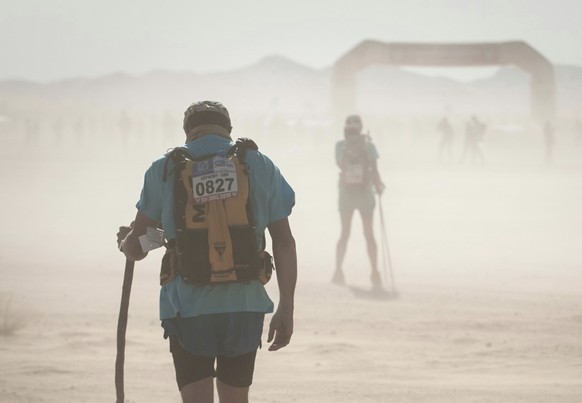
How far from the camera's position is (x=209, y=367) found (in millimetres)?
3906

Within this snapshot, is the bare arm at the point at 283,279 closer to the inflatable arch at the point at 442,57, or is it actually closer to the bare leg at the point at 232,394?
the bare leg at the point at 232,394

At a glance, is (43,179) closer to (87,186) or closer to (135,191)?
(87,186)

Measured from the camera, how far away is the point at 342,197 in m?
11.7

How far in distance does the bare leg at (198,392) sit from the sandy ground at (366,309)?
9.23 ft

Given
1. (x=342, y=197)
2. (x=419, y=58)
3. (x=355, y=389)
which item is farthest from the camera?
(x=419, y=58)

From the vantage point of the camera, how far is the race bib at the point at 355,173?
37.3ft

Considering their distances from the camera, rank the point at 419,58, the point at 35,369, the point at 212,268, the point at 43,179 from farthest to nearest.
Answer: the point at 419,58, the point at 43,179, the point at 35,369, the point at 212,268

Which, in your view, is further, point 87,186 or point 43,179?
point 43,179

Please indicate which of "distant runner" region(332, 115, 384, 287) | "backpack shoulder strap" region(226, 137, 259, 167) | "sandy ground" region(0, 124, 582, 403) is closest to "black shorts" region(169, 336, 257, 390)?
"backpack shoulder strap" region(226, 137, 259, 167)

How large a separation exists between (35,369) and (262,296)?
12.7 feet

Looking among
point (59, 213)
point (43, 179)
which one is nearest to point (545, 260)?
point (59, 213)

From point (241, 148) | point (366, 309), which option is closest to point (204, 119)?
point (241, 148)

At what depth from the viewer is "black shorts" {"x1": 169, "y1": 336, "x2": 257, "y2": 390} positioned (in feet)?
12.7

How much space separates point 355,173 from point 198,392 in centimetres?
766
